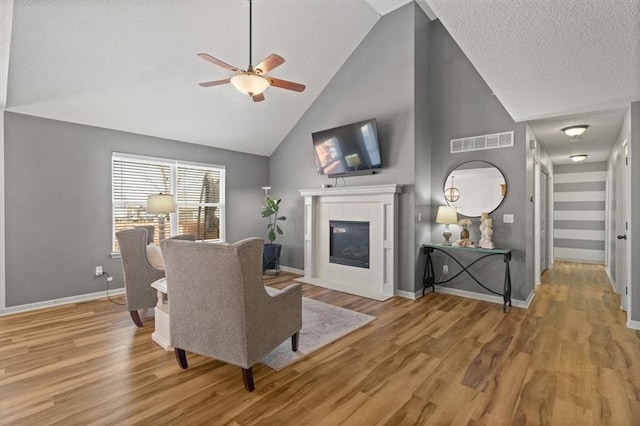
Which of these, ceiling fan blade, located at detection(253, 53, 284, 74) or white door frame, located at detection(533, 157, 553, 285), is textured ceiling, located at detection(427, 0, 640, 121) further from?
white door frame, located at detection(533, 157, 553, 285)

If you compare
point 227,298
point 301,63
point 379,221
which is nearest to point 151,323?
point 227,298

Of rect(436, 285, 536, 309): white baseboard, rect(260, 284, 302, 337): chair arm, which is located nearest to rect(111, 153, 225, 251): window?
rect(260, 284, 302, 337): chair arm

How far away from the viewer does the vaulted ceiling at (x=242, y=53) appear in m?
2.27

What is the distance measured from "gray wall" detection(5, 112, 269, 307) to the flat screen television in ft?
9.72

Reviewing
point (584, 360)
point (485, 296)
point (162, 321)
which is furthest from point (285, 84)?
point (485, 296)

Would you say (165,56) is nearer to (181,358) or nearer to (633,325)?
(181,358)

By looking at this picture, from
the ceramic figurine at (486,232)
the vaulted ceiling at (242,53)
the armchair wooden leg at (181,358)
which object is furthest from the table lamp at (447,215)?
the armchair wooden leg at (181,358)

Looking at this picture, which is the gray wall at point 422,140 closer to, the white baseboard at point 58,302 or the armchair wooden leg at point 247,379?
the armchair wooden leg at point 247,379

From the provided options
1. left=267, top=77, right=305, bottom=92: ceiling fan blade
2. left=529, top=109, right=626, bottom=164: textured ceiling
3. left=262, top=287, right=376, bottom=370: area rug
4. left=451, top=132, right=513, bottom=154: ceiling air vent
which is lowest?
left=262, top=287, right=376, bottom=370: area rug

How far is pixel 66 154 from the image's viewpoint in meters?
4.18

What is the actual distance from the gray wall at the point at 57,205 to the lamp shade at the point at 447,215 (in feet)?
16.0

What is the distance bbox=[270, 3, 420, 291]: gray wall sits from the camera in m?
4.53

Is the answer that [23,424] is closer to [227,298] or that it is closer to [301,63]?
[227,298]

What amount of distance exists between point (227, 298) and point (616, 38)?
11.5ft
